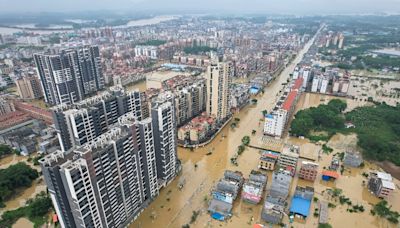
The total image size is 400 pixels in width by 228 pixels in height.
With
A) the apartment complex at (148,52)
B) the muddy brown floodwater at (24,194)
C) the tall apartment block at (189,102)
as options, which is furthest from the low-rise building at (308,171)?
the apartment complex at (148,52)

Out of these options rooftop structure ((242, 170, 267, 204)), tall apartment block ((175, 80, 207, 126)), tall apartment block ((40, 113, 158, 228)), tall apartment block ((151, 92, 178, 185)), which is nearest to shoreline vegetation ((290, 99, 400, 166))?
tall apartment block ((175, 80, 207, 126))

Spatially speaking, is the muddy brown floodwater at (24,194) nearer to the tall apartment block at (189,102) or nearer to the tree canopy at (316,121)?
A: the tall apartment block at (189,102)

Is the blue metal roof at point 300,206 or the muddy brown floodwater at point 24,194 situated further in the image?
the muddy brown floodwater at point 24,194

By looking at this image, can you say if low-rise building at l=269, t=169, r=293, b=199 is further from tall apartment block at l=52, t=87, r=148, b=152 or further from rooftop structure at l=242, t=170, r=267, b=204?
tall apartment block at l=52, t=87, r=148, b=152

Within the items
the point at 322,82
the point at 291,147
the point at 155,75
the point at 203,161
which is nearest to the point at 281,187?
the point at 291,147

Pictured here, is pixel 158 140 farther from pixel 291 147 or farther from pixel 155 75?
pixel 155 75

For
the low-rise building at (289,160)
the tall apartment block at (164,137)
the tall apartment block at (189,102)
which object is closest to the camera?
the tall apartment block at (164,137)
